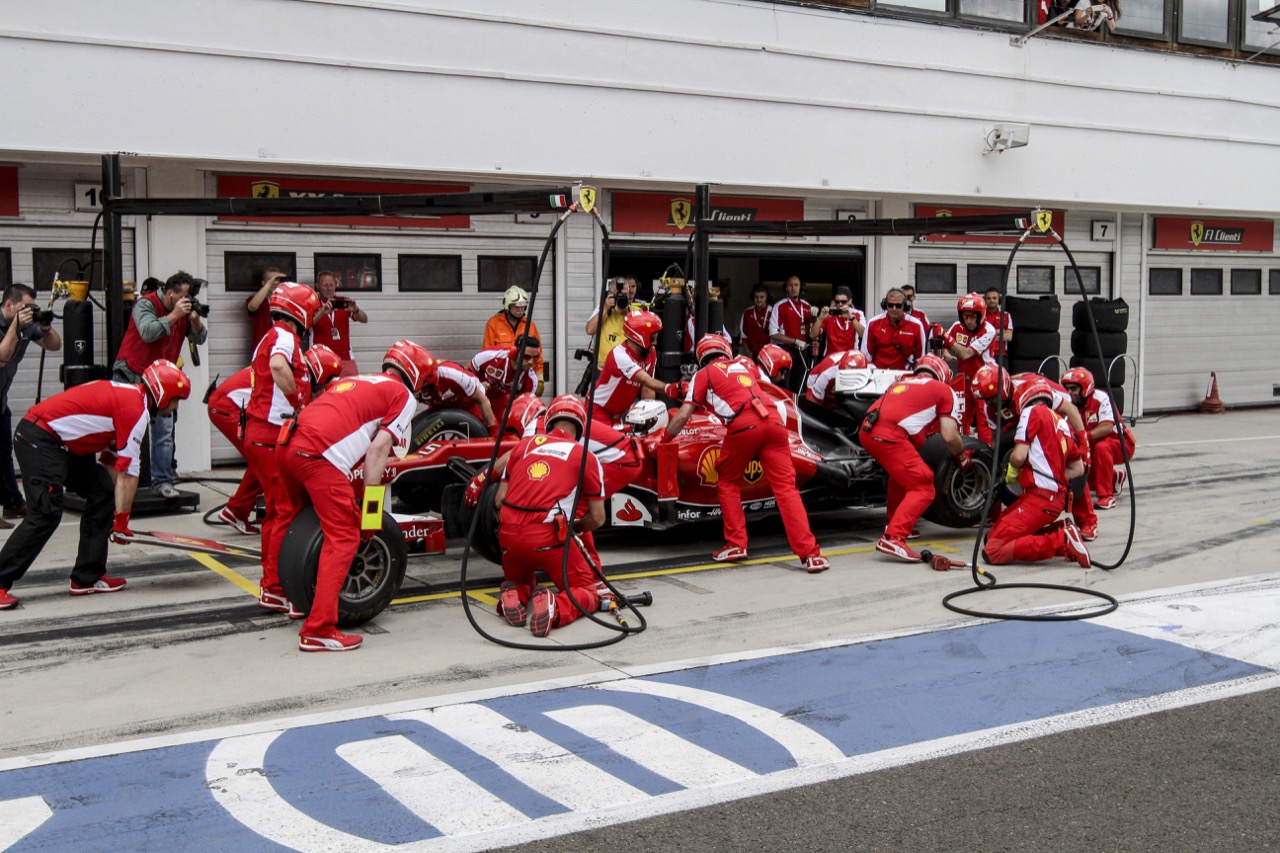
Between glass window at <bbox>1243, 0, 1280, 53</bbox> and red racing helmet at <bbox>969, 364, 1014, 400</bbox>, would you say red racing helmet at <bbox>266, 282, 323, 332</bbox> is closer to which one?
red racing helmet at <bbox>969, 364, 1014, 400</bbox>

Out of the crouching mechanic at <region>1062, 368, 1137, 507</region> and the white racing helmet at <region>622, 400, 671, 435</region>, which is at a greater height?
the white racing helmet at <region>622, 400, 671, 435</region>

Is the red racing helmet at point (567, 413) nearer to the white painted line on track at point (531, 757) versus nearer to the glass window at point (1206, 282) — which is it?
the white painted line on track at point (531, 757)

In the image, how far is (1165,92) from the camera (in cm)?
1930

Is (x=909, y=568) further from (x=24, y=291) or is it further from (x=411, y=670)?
(x=24, y=291)

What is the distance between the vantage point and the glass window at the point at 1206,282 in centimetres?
2081

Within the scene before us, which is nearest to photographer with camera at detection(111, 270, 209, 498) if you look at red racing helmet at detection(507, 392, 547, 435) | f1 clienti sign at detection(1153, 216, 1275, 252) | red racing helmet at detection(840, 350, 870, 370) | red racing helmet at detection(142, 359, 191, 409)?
red racing helmet at detection(142, 359, 191, 409)

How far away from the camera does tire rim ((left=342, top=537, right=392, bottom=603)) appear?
7371 mm

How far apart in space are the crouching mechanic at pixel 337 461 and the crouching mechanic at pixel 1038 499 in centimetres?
449

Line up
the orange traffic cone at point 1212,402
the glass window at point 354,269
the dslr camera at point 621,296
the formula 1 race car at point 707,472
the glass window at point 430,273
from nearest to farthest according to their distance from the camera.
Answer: the formula 1 race car at point 707,472 → the dslr camera at point 621,296 → the glass window at point 354,269 → the glass window at point 430,273 → the orange traffic cone at point 1212,402

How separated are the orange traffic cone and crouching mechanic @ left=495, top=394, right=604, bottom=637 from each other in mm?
16058

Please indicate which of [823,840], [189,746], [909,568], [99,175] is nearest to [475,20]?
[99,175]

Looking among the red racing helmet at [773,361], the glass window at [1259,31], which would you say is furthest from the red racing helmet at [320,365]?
the glass window at [1259,31]

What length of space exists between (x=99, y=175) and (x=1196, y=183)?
1563 centimetres

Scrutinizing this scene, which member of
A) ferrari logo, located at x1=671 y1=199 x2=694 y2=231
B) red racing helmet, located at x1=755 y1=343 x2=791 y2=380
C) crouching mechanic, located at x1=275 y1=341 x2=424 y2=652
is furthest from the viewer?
ferrari logo, located at x1=671 y1=199 x2=694 y2=231
